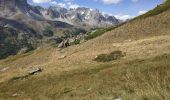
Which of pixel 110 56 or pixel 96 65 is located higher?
pixel 110 56

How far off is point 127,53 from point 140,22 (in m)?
26.5

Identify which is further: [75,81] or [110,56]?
[110,56]

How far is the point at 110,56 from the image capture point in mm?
54875

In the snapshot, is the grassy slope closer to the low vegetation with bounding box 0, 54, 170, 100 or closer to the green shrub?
the low vegetation with bounding box 0, 54, 170, 100

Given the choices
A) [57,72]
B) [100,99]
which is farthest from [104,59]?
[100,99]

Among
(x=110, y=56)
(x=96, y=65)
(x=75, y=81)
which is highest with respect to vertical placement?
(x=110, y=56)

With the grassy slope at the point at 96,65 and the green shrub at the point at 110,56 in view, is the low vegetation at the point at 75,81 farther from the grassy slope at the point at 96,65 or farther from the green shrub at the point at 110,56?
the green shrub at the point at 110,56

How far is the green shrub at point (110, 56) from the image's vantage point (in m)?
53.6


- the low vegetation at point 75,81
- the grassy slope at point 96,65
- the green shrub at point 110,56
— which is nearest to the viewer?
the low vegetation at point 75,81

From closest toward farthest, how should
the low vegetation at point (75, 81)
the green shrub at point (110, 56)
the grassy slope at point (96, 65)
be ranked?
the low vegetation at point (75, 81) < the grassy slope at point (96, 65) < the green shrub at point (110, 56)

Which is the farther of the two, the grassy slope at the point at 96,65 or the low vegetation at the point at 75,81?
the grassy slope at the point at 96,65

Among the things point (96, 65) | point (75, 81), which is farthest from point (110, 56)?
point (75, 81)

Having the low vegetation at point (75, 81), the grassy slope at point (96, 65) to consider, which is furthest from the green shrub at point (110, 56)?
the low vegetation at point (75, 81)

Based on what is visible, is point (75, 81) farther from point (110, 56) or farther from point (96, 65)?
point (110, 56)
